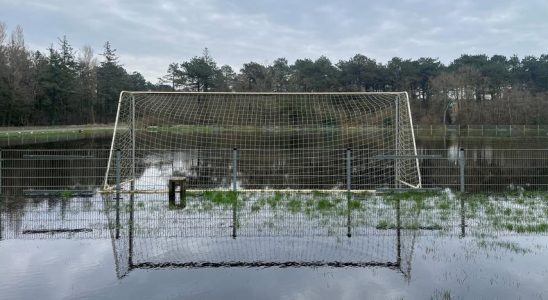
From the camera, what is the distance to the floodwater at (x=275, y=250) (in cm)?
507

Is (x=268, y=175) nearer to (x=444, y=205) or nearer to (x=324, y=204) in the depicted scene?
(x=324, y=204)

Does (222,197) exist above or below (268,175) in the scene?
below

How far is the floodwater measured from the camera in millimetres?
5074

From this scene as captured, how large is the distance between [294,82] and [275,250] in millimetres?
59465

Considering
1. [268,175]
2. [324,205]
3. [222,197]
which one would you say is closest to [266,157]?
[268,175]

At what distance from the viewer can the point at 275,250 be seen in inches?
260

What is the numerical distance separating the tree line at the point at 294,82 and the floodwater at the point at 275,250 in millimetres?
44950

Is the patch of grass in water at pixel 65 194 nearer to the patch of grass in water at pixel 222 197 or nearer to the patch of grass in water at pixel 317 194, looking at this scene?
the patch of grass in water at pixel 222 197

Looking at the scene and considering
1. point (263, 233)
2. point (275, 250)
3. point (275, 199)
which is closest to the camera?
point (275, 250)

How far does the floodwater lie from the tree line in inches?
1770

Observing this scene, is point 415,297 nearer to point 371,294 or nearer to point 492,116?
point 371,294

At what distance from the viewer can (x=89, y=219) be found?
8547 mm

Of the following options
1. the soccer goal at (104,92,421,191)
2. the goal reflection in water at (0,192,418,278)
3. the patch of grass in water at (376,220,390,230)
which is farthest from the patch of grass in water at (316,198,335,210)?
the patch of grass in water at (376,220,390,230)

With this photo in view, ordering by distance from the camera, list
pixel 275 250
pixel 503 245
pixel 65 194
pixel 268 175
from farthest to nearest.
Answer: pixel 268 175, pixel 65 194, pixel 503 245, pixel 275 250
